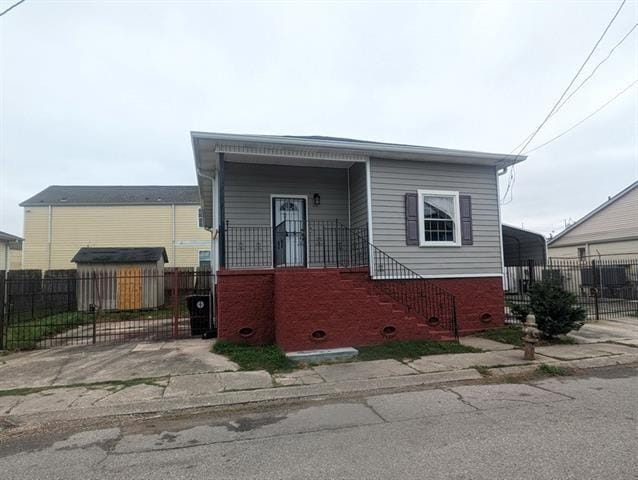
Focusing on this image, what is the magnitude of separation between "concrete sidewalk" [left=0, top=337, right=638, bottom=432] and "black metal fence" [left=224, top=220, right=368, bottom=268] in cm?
271

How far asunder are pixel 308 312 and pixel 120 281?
12524 mm

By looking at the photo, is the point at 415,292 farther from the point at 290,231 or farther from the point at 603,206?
the point at 603,206

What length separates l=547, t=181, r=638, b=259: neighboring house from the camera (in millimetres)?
20594

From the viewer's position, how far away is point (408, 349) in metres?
8.31

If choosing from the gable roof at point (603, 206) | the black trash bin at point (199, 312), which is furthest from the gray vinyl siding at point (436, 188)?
the gable roof at point (603, 206)

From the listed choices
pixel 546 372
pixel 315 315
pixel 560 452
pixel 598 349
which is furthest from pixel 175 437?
pixel 598 349

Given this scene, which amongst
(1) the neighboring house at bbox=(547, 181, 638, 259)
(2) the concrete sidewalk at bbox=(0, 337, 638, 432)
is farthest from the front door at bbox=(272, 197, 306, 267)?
(1) the neighboring house at bbox=(547, 181, 638, 259)

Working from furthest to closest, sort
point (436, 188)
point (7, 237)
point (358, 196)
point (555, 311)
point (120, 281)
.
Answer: point (7, 237) → point (120, 281) → point (358, 196) → point (436, 188) → point (555, 311)

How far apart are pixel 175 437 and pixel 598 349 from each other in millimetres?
8046

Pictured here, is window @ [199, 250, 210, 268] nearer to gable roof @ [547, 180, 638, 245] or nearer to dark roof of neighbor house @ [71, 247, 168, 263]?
dark roof of neighbor house @ [71, 247, 168, 263]

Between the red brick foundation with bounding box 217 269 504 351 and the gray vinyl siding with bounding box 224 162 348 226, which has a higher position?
the gray vinyl siding with bounding box 224 162 348 226

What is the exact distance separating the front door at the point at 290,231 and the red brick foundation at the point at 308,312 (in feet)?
6.16

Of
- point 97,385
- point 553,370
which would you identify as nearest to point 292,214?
point 97,385

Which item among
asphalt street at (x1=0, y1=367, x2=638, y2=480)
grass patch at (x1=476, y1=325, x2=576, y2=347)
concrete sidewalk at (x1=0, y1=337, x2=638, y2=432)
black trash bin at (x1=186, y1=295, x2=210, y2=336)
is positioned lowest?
asphalt street at (x1=0, y1=367, x2=638, y2=480)
